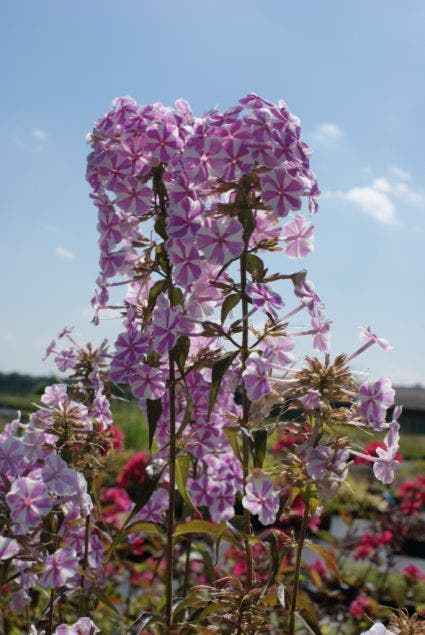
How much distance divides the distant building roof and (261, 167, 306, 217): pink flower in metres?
28.4

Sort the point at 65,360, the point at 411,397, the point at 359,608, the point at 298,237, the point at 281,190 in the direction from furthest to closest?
the point at 411,397
the point at 359,608
the point at 65,360
the point at 298,237
the point at 281,190

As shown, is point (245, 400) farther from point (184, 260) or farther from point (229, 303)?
point (184, 260)

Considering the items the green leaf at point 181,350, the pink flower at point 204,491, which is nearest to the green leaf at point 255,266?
the green leaf at point 181,350

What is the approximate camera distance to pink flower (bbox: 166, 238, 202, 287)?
1868 millimetres

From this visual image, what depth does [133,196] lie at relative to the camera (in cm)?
197

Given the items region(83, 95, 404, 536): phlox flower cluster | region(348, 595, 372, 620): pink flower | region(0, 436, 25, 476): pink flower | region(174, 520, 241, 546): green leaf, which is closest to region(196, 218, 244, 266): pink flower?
region(83, 95, 404, 536): phlox flower cluster

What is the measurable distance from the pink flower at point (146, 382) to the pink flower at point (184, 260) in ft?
0.85

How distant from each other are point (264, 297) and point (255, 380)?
0.21 metres

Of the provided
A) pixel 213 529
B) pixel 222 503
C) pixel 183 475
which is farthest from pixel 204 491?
pixel 213 529

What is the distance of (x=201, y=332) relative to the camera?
78.1 inches

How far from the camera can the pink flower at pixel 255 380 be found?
5.89 ft

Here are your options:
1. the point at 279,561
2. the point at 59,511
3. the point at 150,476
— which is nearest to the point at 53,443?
the point at 59,511

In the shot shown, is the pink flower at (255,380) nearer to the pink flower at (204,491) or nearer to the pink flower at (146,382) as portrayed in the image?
the pink flower at (146,382)

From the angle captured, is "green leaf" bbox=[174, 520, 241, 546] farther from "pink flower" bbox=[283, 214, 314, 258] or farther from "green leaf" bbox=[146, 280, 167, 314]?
"pink flower" bbox=[283, 214, 314, 258]
